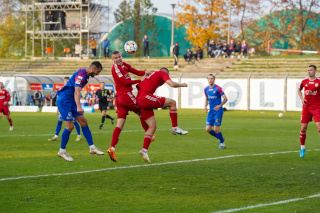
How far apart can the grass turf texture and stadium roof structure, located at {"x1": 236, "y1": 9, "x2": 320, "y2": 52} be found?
2042 inches

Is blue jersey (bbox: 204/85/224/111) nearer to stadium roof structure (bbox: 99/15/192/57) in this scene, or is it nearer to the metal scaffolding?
the metal scaffolding

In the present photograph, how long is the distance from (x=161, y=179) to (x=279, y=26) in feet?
208

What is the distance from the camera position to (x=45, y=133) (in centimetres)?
2167

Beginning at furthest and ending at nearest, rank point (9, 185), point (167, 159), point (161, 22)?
point (161, 22) → point (167, 159) → point (9, 185)

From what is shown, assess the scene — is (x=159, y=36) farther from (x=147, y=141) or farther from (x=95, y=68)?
(x=147, y=141)

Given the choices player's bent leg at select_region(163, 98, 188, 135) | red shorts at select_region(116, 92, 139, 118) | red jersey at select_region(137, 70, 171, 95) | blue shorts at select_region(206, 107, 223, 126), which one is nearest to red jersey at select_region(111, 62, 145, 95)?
A: red shorts at select_region(116, 92, 139, 118)

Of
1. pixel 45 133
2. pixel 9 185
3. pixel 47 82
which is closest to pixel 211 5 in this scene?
pixel 47 82

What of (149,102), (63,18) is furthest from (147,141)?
(63,18)

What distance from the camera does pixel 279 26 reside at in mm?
71062

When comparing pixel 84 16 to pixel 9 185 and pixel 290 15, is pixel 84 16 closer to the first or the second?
pixel 290 15

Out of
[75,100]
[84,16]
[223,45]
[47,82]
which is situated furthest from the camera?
[84,16]

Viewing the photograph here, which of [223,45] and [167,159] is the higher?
[223,45]

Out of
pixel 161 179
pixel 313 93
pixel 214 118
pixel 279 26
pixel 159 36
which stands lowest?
pixel 161 179

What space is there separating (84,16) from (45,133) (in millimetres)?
45575
